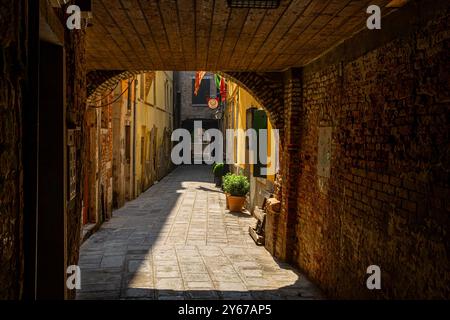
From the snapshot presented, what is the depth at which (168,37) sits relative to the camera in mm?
5613

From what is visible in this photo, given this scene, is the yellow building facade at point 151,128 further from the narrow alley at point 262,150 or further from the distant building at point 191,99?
the narrow alley at point 262,150

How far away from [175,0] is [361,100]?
2.16 metres

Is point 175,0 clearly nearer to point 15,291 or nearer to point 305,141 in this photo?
point 15,291

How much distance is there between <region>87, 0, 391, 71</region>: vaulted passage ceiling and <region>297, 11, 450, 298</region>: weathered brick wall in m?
0.48

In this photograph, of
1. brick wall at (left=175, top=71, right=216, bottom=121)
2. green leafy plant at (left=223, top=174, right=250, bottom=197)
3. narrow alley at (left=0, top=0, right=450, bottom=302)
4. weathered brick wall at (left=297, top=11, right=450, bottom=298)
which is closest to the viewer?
narrow alley at (left=0, top=0, right=450, bottom=302)

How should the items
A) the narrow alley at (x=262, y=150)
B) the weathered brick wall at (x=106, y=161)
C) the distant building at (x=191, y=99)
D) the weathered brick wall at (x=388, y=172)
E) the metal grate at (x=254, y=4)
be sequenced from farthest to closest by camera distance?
the distant building at (x=191, y=99), the weathered brick wall at (x=106, y=161), the metal grate at (x=254, y=4), the weathered brick wall at (x=388, y=172), the narrow alley at (x=262, y=150)

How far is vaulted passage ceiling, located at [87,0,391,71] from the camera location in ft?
14.3

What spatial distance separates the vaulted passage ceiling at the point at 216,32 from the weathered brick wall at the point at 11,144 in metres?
2.28

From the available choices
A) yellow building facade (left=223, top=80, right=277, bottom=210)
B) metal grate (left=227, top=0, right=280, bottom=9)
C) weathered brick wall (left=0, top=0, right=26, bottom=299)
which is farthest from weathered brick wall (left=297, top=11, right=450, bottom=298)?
yellow building facade (left=223, top=80, right=277, bottom=210)

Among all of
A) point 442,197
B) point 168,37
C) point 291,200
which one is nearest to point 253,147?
point 291,200

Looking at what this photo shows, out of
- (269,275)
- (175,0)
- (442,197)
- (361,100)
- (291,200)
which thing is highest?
(175,0)

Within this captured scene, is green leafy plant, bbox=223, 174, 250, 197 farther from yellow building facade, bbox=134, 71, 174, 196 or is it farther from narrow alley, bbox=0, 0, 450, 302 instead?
yellow building facade, bbox=134, 71, 174, 196

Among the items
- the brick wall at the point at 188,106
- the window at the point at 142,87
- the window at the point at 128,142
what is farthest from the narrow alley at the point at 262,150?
the brick wall at the point at 188,106

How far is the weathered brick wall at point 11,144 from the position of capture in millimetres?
1943
